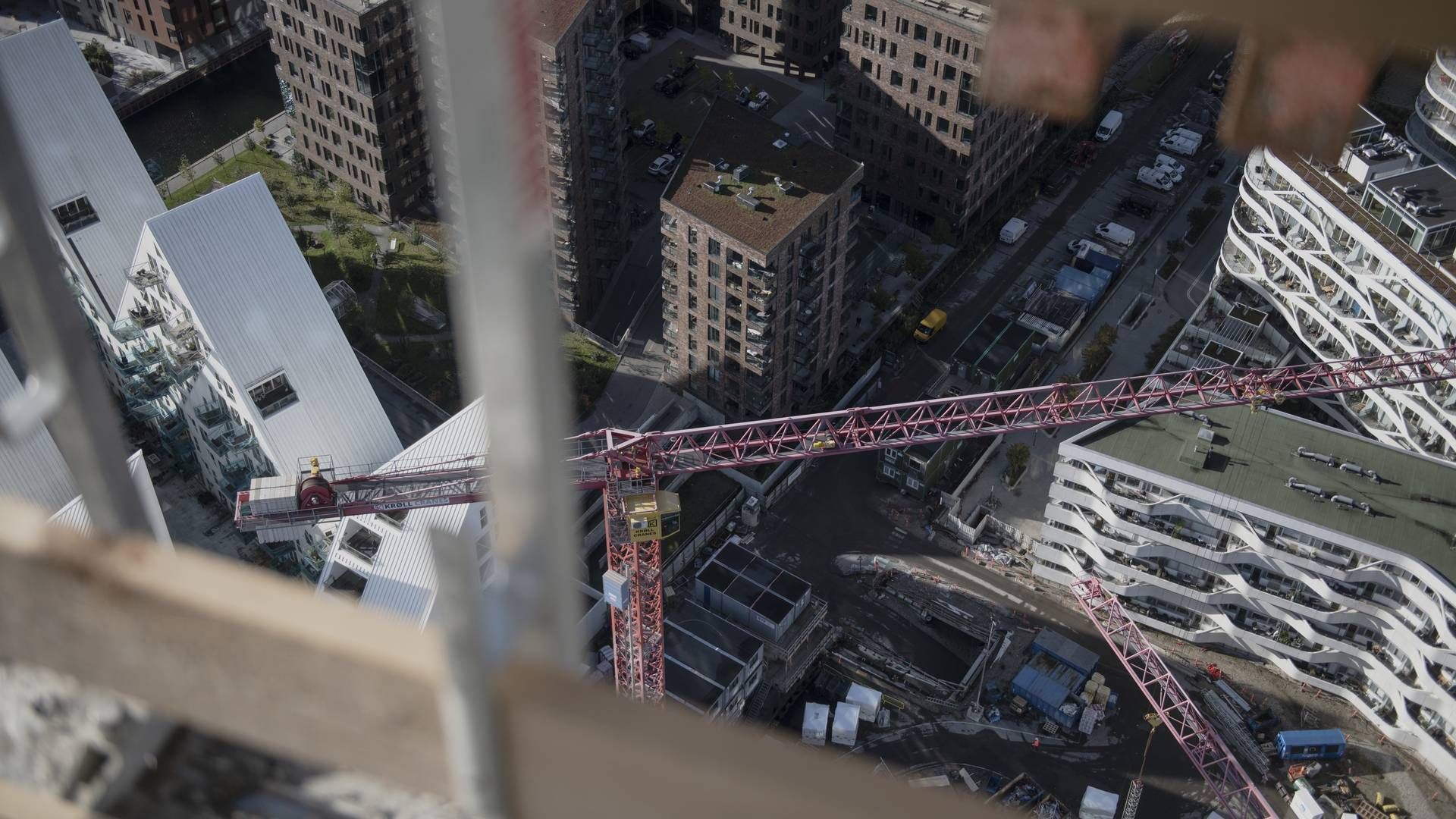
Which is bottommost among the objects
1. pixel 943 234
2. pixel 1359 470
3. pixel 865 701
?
pixel 865 701

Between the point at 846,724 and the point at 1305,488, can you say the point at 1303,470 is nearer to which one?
the point at 1305,488

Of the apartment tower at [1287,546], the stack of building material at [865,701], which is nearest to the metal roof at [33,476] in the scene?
the stack of building material at [865,701]

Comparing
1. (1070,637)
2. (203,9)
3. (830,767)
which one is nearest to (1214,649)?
(1070,637)

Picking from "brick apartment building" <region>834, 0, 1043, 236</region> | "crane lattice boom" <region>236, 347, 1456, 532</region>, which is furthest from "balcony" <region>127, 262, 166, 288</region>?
"brick apartment building" <region>834, 0, 1043, 236</region>

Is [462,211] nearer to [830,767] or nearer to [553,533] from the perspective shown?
[553,533]

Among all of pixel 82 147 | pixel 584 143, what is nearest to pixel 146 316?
pixel 82 147

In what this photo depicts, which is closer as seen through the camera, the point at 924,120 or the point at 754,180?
the point at 754,180

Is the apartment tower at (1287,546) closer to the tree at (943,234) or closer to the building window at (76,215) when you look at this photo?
the tree at (943,234)
